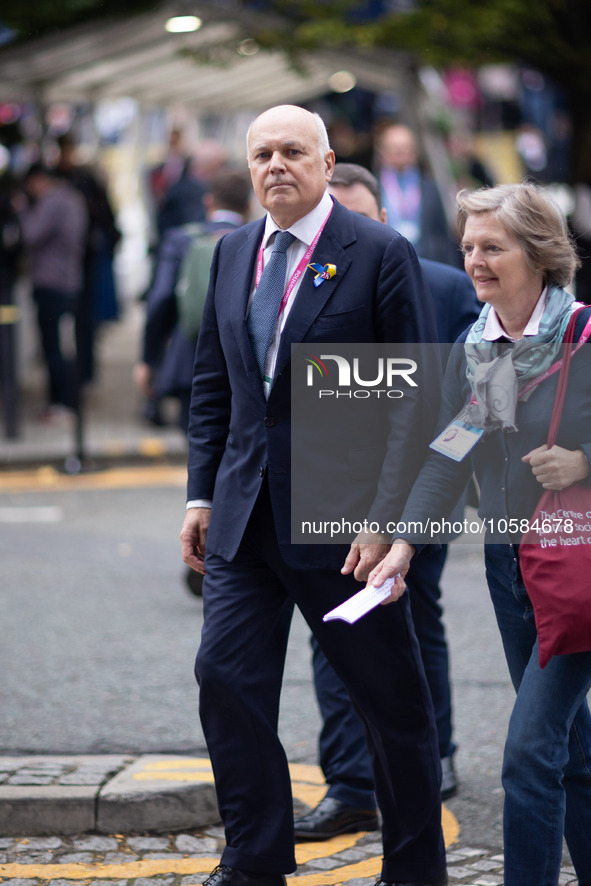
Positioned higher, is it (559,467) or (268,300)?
(268,300)

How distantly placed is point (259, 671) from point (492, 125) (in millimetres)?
25357

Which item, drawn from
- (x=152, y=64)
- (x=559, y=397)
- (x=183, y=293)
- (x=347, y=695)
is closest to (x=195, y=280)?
(x=183, y=293)

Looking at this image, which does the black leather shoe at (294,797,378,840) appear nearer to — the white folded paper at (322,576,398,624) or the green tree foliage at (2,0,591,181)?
the white folded paper at (322,576,398,624)

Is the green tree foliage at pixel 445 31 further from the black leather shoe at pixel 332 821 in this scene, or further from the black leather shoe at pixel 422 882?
the black leather shoe at pixel 422 882

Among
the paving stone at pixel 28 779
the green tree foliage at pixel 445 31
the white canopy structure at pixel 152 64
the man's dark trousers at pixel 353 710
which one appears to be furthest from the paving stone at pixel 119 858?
the green tree foliage at pixel 445 31

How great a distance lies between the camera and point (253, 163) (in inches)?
142

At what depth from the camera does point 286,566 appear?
11.7 ft

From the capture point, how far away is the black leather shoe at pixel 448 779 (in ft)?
15.1

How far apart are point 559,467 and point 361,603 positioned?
1.87ft

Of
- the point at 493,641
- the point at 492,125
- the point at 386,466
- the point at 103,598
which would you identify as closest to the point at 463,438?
the point at 386,466

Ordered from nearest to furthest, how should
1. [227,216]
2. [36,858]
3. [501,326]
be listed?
1. [501,326]
2. [36,858]
3. [227,216]

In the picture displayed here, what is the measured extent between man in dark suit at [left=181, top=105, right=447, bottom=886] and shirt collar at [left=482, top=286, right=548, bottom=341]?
187 millimetres

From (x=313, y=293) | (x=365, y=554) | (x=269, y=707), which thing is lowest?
(x=269, y=707)

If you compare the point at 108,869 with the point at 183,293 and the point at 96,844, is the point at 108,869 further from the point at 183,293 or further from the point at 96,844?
the point at 183,293
